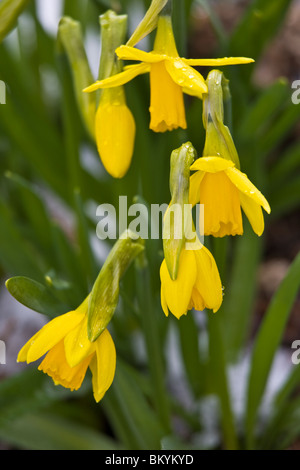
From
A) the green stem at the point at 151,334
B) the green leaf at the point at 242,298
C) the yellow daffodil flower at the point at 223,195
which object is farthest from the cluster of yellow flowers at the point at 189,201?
the green leaf at the point at 242,298

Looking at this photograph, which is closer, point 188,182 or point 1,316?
point 188,182

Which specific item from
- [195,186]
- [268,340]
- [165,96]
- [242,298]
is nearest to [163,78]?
[165,96]

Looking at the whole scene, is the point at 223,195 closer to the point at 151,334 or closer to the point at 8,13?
the point at 151,334

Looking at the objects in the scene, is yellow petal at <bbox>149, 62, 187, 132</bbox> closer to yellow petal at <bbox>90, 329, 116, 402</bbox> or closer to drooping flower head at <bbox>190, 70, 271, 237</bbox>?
drooping flower head at <bbox>190, 70, 271, 237</bbox>

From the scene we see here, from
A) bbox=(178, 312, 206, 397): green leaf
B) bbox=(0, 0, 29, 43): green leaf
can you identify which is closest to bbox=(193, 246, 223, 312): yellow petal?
bbox=(178, 312, 206, 397): green leaf

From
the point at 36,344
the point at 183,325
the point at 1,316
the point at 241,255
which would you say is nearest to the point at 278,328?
the point at 183,325

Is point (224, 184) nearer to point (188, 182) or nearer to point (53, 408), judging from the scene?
point (188, 182)
